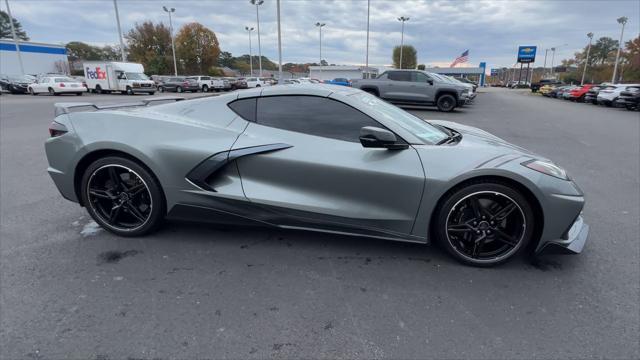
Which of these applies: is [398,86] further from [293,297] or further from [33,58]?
[33,58]

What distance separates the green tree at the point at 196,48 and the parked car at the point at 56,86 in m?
42.0

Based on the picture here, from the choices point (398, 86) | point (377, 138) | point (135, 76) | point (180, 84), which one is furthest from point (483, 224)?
point (180, 84)

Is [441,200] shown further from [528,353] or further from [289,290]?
[289,290]

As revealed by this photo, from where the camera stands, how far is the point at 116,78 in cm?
3120

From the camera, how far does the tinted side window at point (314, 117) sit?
2.88 meters

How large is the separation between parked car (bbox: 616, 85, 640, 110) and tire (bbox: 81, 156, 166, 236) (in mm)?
24929

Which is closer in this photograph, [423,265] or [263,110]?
[423,265]

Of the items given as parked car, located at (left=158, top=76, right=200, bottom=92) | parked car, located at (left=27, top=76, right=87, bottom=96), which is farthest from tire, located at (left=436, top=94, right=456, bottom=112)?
parked car, located at (left=158, top=76, right=200, bottom=92)

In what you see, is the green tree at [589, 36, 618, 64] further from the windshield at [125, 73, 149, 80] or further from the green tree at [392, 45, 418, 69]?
the windshield at [125, 73, 149, 80]

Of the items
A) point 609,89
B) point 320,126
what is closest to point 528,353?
point 320,126

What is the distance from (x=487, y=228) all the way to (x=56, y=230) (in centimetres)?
384

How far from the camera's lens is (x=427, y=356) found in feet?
6.44

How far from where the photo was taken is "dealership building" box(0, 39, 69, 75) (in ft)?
148

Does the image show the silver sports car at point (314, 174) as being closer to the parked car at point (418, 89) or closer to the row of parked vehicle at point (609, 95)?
the parked car at point (418, 89)
